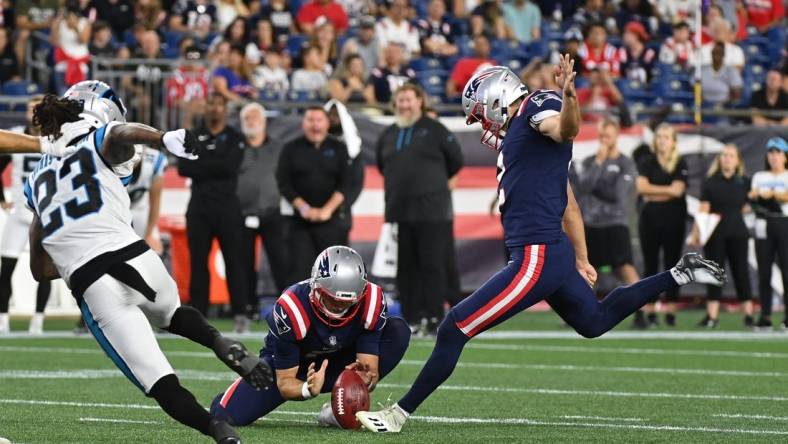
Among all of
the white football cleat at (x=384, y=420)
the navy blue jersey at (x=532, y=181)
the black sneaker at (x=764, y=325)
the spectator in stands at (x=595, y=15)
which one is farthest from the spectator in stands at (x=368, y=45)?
the white football cleat at (x=384, y=420)

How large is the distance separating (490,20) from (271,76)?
3.80 meters

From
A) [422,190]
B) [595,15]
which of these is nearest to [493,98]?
[422,190]

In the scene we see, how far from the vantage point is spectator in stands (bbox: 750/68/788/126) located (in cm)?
1622

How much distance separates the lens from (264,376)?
5531mm

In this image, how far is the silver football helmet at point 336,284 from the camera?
6586mm

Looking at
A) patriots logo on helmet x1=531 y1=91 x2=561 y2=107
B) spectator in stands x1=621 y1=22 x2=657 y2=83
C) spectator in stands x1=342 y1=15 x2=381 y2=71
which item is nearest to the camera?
patriots logo on helmet x1=531 y1=91 x2=561 y2=107

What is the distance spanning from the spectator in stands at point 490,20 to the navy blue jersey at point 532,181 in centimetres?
1223

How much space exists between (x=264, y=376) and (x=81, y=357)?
5285 mm

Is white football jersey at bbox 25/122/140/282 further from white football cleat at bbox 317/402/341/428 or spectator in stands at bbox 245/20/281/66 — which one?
spectator in stands at bbox 245/20/281/66

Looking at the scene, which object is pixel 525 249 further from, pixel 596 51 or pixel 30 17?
pixel 30 17

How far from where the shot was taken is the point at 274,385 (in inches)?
270

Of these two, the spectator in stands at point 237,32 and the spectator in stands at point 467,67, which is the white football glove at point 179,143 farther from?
the spectator in stands at point 237,32

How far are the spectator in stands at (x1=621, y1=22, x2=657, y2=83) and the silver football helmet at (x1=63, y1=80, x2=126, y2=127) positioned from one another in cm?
1261

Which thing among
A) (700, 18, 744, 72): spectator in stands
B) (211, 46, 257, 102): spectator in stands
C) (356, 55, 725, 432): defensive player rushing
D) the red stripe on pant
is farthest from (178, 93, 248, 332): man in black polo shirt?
(700, 18, 744, 72): spectator in stands
